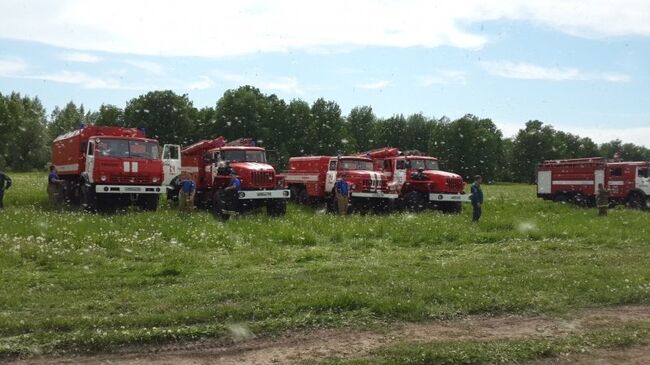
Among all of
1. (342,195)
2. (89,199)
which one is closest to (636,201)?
(342,195)

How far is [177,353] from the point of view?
661 centimetres

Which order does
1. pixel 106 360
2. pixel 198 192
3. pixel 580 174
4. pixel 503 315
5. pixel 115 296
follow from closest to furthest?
pixel 106 360, pixel 503 315, pixel 115 296, pixel 198 192, pixel 580 174

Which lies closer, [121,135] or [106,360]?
[106,360]

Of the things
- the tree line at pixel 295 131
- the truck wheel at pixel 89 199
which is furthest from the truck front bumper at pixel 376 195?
the tree line at pixel 295 131

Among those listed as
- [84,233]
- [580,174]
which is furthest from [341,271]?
[580,174]

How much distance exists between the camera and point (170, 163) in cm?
2692

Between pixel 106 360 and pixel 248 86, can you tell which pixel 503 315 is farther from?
pixel 248 86

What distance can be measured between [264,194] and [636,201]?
2184 cm

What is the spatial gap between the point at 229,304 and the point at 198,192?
1795 centimetres

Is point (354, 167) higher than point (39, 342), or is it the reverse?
point (354, 167)

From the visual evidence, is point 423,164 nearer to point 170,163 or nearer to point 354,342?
point 170,163

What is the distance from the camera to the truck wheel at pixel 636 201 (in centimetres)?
3381

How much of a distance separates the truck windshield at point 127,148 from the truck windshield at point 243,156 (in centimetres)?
257

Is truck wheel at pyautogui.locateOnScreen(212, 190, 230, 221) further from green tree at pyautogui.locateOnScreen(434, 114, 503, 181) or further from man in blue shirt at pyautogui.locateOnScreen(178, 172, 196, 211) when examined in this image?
green tree at pyautogui.locateOnScreen(434, 114, 503, 181)
